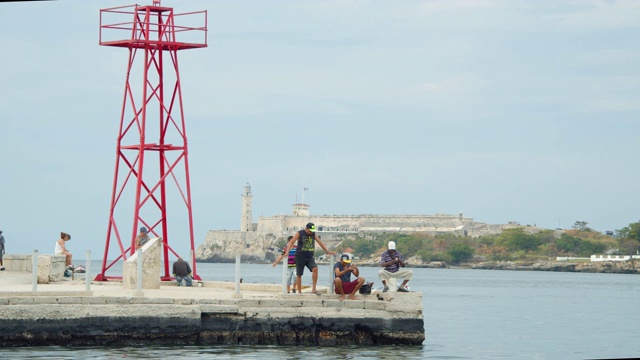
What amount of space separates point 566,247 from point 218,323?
15801 cm

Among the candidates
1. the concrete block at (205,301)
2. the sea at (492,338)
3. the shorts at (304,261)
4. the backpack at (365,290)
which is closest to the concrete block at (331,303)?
the shorts at (304,261)

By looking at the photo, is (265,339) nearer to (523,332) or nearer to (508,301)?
(523,332)

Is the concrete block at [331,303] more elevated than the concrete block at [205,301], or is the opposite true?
the concrete block at [205,301]

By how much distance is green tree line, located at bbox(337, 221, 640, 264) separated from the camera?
590 ft

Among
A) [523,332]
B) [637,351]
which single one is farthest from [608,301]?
[637,351]

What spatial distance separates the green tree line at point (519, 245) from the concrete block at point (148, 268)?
150m

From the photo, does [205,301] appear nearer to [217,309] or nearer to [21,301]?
[217,309]

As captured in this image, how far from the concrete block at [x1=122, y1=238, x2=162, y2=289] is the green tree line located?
5920 inches

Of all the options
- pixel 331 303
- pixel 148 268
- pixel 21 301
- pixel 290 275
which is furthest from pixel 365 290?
pixel 21 301

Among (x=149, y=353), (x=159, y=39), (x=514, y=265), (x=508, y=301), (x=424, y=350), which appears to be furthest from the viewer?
(x=514, y=265)

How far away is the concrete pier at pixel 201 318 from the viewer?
2592cm

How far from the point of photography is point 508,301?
6544 cm

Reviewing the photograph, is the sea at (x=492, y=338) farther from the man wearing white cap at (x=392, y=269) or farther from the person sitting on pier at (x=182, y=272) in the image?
the person sitting on pier at (x=182, y=272)

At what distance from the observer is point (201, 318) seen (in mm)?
26875
